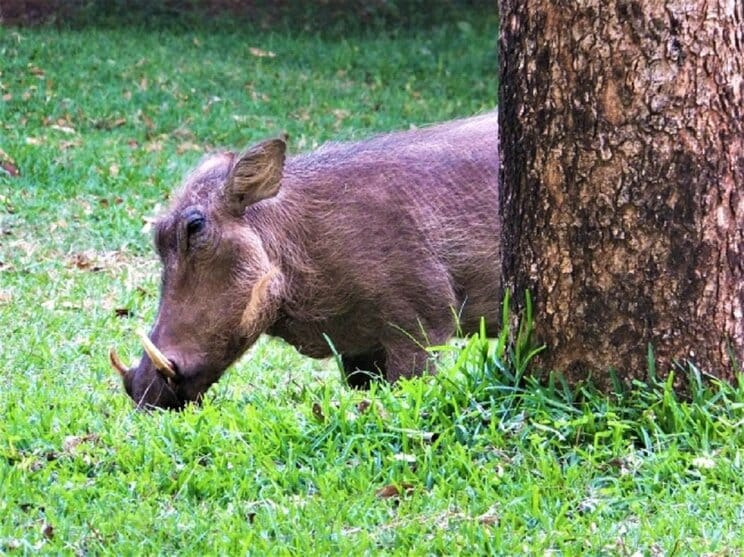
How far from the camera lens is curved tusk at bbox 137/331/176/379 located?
5918mm

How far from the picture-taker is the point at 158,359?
5938 millimetres

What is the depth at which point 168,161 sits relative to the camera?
502 inches

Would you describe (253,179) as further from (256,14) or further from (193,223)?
(256,14)

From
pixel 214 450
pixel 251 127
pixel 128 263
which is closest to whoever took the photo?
pixel 214 450

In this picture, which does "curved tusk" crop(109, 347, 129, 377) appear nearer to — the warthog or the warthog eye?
the warthog

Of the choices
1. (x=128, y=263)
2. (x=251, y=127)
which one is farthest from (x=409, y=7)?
(x=128, y=263)

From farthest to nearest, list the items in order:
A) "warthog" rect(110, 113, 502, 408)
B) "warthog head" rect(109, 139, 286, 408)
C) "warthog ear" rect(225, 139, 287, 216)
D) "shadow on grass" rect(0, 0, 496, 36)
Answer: "shadow on grass" rect(0, 0, 496, 36) < "warthog ear" rect(225, 139, 287, 216) < "warthog" rect(110, 113, 502, 408) < "warthog head" rect(109, 139, 286, 408)

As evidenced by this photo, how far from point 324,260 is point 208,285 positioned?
1.94 ft

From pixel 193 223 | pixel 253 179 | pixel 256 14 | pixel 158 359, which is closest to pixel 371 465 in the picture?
pixel 158 359

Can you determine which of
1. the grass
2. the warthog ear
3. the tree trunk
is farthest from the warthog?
the tree trunk

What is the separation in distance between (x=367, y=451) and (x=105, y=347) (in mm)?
3273

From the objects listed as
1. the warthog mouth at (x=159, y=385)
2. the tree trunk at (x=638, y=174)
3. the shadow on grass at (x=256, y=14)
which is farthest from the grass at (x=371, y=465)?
the shadow on grass at (x=256, y=14)

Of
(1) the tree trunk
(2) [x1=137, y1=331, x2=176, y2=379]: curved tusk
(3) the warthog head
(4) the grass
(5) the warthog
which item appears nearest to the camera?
(4) the grass

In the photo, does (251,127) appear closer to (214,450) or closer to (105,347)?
(105,347)
